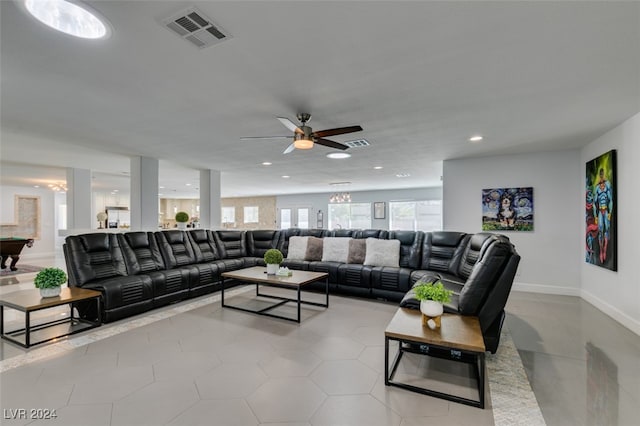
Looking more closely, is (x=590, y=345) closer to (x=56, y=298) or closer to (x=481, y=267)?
(x=481, y=267)

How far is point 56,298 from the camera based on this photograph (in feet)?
10.2

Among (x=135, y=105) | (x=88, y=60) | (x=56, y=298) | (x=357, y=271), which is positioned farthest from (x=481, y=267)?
(x=56, y=298)

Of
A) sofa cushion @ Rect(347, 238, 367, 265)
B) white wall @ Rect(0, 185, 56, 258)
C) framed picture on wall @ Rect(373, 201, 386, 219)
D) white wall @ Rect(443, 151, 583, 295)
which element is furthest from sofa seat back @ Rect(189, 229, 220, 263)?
white wall @ Rect(0, 185, 56, 258)

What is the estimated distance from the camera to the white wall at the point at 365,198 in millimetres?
10358

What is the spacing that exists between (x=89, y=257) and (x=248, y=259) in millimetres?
2550

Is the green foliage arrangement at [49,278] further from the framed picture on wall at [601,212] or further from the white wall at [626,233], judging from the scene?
the framed picture on wall at [601,212]

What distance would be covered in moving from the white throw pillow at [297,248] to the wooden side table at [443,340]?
3.20m

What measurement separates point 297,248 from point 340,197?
6282 millimetres

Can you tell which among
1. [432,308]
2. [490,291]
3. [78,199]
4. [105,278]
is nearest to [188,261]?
[105,278]

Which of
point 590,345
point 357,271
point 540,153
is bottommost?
point 590,345

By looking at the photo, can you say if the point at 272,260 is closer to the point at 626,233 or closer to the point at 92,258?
the point at 92,258

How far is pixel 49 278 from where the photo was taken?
3145mm

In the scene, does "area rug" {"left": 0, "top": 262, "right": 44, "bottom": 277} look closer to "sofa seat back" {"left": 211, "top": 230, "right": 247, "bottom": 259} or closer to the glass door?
"sofa seat back" {"left": 211, "top": 230, "right": 247, "bottom": 259}

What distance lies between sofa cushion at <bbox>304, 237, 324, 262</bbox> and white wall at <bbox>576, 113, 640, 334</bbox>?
420 cm
